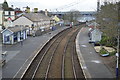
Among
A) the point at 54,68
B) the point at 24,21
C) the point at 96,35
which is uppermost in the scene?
the point at 24,21

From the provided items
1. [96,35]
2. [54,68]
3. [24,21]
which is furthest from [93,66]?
[24,21]

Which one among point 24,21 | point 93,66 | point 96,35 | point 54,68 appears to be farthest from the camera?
point 24,21

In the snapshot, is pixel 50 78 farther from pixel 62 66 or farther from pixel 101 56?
pixel 101 56

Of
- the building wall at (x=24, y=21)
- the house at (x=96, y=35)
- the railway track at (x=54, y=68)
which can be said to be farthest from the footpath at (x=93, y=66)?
the building wall at (x=24, y=21)

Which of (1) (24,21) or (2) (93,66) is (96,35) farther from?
(1) (24,21)

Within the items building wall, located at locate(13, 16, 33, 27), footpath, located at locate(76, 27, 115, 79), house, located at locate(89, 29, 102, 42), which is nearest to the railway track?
footpath, located at locate(76, 27, 115, 79)

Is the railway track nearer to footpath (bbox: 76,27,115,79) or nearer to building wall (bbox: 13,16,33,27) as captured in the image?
footpath (bbox: 76,27,115,79)

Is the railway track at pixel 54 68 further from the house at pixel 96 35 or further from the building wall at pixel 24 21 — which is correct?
the building wall at pixel 24 21

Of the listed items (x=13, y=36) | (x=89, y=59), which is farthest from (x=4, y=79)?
(x=13, y=36)

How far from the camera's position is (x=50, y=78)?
599 inches

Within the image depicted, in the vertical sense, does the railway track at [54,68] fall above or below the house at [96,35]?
below

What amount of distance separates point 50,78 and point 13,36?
53.1 feet

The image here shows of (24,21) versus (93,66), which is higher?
(24,21)

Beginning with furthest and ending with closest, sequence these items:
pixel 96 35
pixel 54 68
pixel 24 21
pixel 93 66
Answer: pixel 24 21 < pixel 96 35 < pixel 93 66 < pixel 54 68
